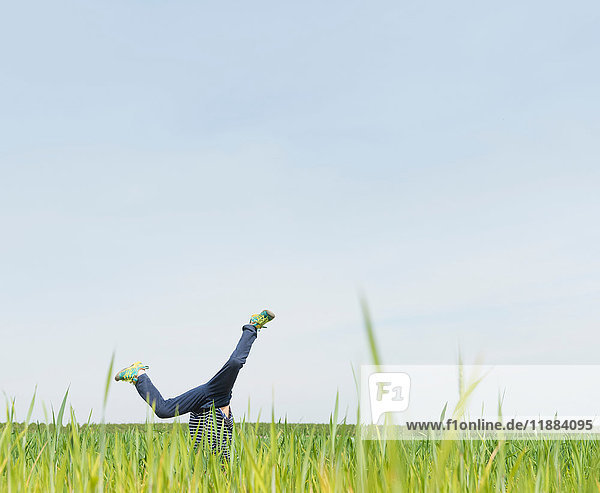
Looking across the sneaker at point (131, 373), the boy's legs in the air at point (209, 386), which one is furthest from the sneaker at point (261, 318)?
the sneaker at point (131, 373)

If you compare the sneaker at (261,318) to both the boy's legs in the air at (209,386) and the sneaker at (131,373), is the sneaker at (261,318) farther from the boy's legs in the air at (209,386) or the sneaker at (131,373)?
the sneaker at (131,373)

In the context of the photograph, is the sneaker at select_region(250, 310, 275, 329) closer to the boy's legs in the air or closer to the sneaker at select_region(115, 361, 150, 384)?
the boy's legs in the air

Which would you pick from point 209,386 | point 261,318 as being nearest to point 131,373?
point 209,386

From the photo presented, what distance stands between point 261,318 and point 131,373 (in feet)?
4.65

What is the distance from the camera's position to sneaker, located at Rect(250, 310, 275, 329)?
565cm

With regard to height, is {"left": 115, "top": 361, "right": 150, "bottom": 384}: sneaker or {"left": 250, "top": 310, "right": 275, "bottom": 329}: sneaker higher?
{"left": 250, "top": 310, "right": 275, "bottom": 329}: sneaker

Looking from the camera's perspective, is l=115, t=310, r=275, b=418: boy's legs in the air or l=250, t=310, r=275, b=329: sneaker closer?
l=115, t=310, r=275, b=418: boy's legs in the air

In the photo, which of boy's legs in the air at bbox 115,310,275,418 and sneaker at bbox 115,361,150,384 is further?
sneaker at bbox 115,361,150,384

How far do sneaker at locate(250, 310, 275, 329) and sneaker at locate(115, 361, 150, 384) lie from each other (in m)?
1.22

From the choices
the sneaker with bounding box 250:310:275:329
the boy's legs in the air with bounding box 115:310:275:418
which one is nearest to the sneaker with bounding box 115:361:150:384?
the boy's legs in the air with bounding box 115:310:275:418

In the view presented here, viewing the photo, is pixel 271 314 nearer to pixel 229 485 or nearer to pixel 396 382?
pixel 229 485

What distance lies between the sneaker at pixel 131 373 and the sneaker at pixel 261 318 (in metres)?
1.22

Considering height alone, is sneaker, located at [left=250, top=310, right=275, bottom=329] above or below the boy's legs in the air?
above

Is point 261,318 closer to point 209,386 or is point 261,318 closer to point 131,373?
point 209,386
